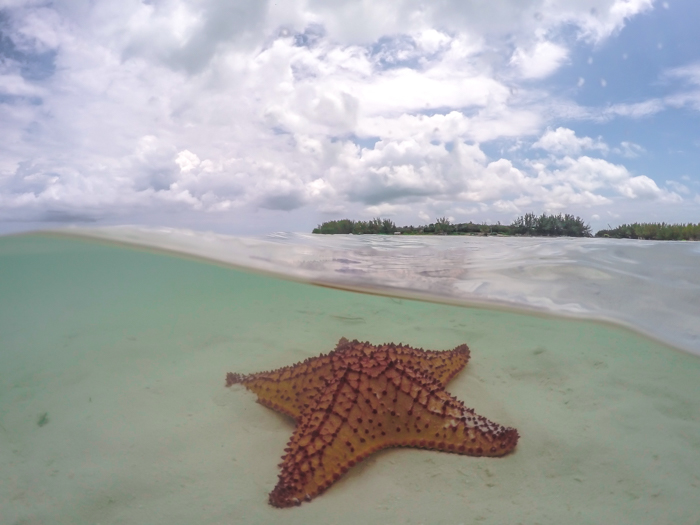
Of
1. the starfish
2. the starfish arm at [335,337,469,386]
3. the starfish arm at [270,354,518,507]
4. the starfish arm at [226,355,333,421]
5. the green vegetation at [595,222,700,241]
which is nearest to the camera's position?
the starfish

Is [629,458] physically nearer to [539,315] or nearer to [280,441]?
[280,441]

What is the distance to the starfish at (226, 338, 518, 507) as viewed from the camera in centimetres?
266

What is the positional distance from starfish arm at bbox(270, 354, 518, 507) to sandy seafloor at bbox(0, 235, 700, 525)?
16 centimetres

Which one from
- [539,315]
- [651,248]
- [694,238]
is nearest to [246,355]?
[539,315]

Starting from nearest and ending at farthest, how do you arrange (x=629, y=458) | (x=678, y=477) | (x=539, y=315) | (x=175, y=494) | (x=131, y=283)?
(x=175, y=494), (x=678, y=477), (x=629, y=458), (x=539, y=315), (x=131, y=283)

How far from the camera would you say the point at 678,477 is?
120 inches

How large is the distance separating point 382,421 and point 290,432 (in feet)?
3.43

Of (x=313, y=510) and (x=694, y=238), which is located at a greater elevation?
(x=694, y=238)

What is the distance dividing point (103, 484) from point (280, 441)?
141cm

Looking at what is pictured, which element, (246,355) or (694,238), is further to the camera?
(694,238)

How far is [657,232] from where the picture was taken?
12297 millimetres

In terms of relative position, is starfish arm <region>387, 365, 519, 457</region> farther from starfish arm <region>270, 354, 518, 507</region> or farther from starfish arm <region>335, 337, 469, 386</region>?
starfish arm <region>335, 337, 469, 386</region>

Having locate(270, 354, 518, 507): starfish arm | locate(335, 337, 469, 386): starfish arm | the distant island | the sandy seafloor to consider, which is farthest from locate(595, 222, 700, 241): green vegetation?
locate(270, 354, 518, 507): starfish arm

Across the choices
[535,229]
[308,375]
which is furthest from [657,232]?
[308,375]
